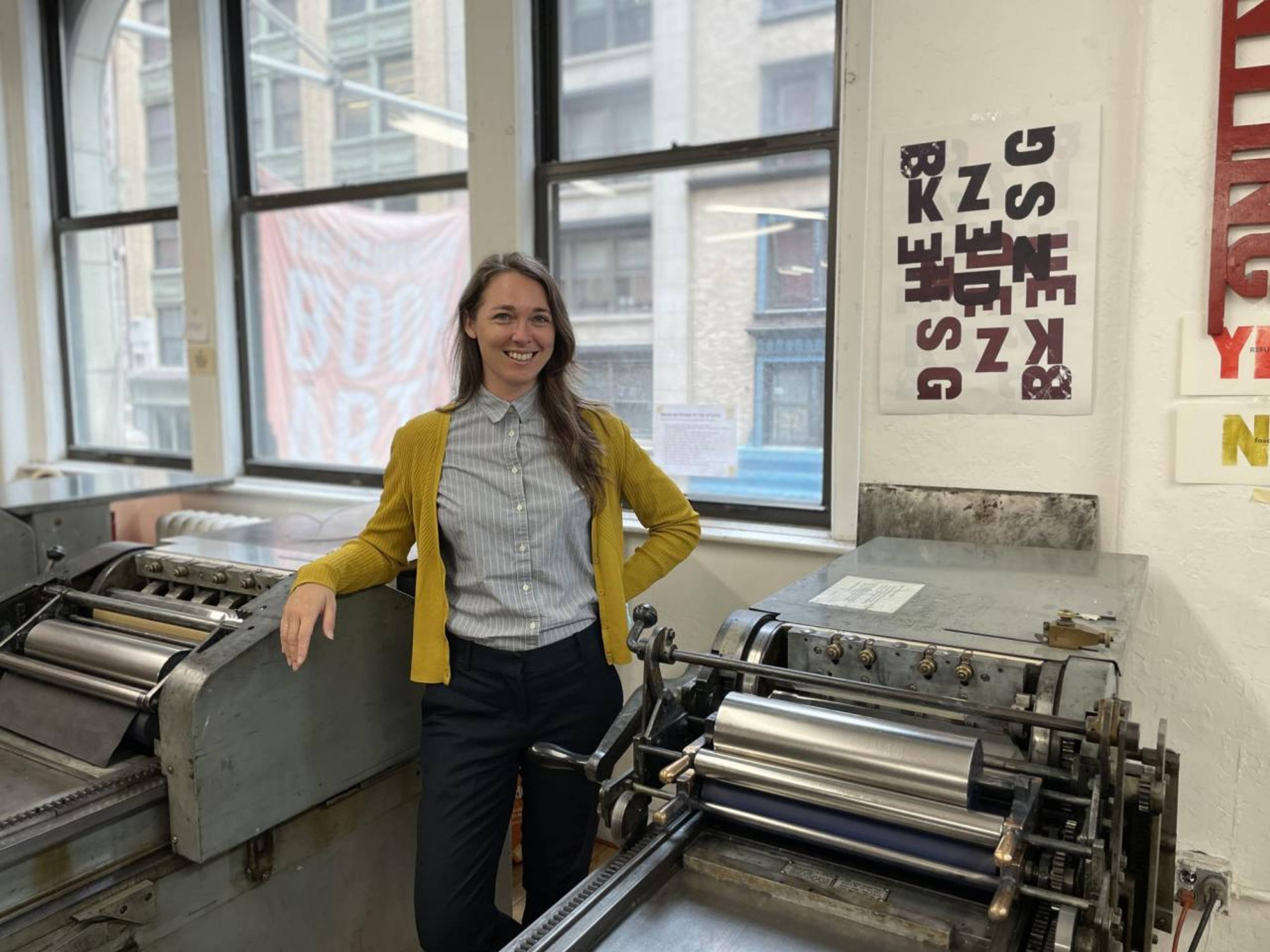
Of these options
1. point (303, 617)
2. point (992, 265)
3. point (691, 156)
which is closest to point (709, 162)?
point (691, 156)

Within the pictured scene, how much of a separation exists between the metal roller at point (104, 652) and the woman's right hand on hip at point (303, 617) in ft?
0.71

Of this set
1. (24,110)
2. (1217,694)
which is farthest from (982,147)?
(24,110)

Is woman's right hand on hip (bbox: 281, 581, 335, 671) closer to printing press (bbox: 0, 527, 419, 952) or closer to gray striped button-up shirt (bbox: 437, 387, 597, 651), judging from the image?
printing press (bbox: 0, 527, 419, 952)

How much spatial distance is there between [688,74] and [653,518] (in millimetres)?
1495

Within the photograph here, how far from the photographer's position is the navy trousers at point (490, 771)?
1.64 metres

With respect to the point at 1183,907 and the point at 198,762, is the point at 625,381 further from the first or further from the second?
the point at 1183,907

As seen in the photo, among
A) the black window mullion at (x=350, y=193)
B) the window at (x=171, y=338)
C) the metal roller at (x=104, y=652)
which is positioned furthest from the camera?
the window at (x=171, y=338)

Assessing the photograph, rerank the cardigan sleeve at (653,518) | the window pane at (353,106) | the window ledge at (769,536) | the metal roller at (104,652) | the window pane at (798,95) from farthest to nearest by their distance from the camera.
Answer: the window pane at (353,106)
the window pane at (798,95)
the window ledge at (769,536)
the cardigan sleeve at (653,518)
the metal roller at (104,652)

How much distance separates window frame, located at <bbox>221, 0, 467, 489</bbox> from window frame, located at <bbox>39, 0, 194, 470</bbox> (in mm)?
487

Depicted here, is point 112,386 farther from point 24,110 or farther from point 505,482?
point 505,482

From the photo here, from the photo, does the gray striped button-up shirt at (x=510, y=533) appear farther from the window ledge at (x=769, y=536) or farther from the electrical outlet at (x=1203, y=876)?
the electrical outlet at (x=1203, y=876)

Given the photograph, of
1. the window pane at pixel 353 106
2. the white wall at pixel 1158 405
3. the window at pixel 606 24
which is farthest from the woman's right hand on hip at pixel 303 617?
the window pane at pixel 353 106

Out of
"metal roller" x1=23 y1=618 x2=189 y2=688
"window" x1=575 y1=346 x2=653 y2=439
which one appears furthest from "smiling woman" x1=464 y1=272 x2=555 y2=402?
"window" x1=575 y1=346 x2=653 y2=439

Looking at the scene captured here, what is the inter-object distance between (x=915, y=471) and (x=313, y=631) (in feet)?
4.27
